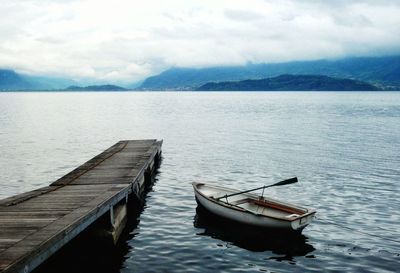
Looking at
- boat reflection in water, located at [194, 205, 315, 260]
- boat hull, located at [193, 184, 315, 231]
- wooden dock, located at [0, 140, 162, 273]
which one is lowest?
boat reflection in water, located at [194, 205, 315, 260]

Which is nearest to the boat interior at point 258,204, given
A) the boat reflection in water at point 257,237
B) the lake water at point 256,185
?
the boat reflection in water at point 257,237

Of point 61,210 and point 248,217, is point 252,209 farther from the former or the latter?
point 61,210

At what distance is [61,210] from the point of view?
17219 millimetres

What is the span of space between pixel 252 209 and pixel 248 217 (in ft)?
7.75

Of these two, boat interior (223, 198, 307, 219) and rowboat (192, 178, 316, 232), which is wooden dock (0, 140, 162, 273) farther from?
boat interior (223, 198, 307, 219)

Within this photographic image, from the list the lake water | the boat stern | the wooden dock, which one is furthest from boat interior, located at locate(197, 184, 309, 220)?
the wooden dock

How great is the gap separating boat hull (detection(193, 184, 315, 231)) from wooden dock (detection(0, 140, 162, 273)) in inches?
172

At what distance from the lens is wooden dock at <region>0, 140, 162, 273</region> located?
12539 millimetres

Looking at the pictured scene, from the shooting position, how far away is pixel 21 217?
53.0 ft

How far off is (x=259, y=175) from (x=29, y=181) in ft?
59.1

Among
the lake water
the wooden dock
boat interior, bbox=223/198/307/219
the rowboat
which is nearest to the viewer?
the wooden dock

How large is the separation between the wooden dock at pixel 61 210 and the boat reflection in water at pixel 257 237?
16.1 ft

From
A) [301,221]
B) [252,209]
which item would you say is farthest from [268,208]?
[301,221]

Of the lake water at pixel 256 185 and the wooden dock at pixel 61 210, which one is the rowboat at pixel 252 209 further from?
the wooden dock at pixel 61 210
